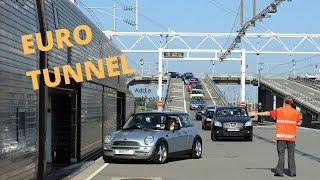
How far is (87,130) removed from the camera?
16.7m

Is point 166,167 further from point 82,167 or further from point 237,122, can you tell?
point 237,122

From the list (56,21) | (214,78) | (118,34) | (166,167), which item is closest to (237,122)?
(166,167)

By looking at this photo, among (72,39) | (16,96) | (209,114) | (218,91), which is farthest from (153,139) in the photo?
(218,91)

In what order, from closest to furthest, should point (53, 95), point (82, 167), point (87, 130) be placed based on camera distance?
1. point (82, 167)
2. point (53, 95)
3. point (87, 130)

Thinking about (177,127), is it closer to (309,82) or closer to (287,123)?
(287,123)

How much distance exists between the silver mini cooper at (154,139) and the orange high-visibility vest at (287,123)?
12.7 ft

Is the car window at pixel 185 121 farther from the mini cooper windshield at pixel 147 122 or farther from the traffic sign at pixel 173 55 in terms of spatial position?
the traffic sign at pixel 173 55

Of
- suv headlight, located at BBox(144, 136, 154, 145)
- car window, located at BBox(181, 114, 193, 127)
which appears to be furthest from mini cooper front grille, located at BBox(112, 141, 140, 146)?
car window, located at BBox(181, 114, 193, 127)

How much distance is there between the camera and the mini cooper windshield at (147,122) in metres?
15.9

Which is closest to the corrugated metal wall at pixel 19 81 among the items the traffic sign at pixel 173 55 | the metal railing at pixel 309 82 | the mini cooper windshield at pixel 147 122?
the mini cooper windshield at pixel 147 122

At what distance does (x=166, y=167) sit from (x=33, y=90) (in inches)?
213

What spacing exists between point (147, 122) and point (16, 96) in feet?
24.6

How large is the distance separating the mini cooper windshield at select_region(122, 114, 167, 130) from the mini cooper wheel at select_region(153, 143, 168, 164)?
712 millimetres

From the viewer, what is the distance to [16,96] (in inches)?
351
